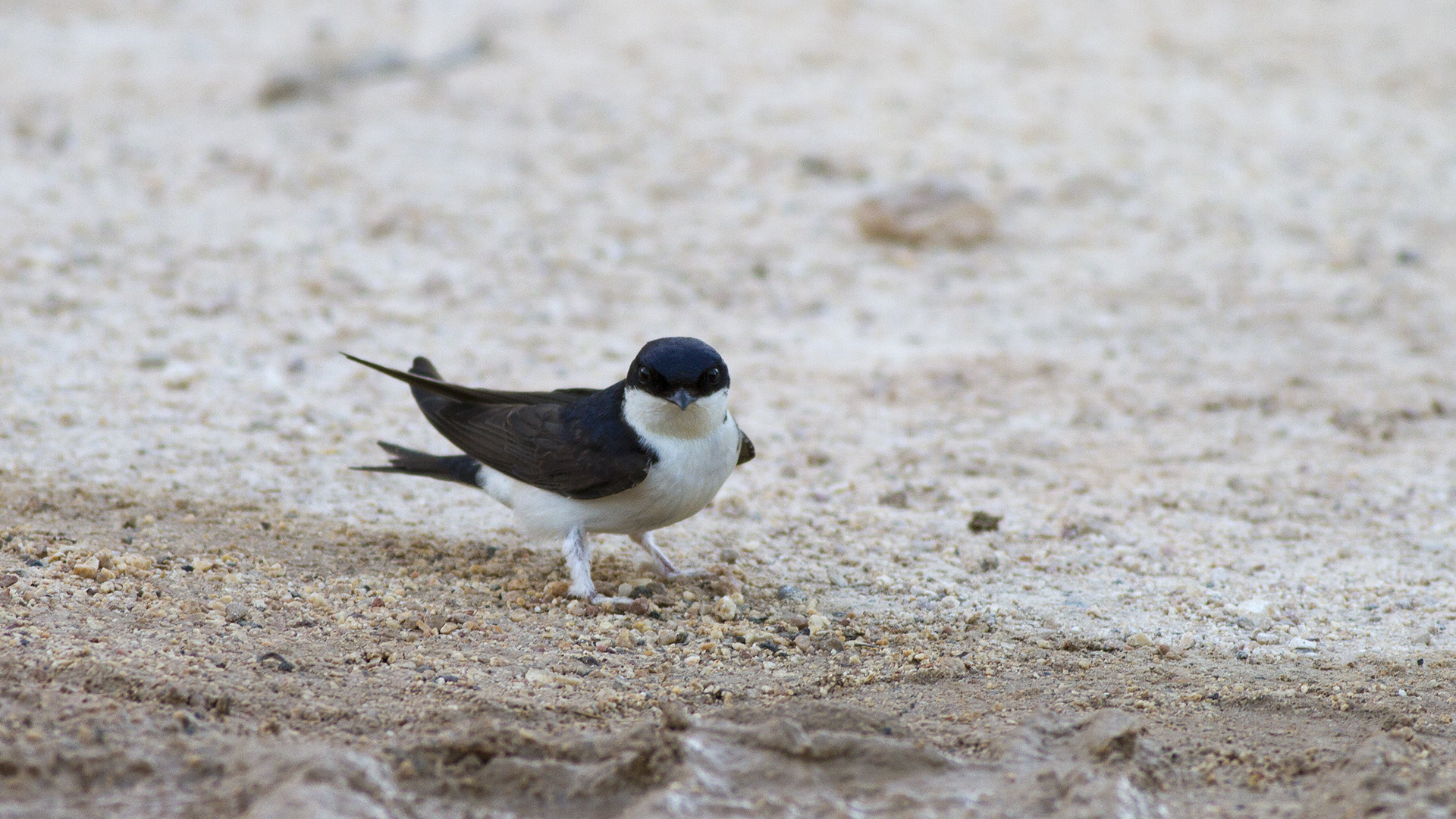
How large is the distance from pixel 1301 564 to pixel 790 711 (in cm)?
251

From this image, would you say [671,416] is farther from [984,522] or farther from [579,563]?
[984,522]

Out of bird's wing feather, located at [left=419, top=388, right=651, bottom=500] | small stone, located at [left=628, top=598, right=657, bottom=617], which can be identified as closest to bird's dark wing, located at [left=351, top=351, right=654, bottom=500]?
bird's wing feather, located at [left=419, top=388, right=651, bottom=500]

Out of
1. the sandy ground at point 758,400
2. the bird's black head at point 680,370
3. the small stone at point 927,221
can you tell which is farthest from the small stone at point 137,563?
the small stone at point 927,221

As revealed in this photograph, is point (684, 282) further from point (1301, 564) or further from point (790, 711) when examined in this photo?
point (790, 711)

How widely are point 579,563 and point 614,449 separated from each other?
1.41 feet

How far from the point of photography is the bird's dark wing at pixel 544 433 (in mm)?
4480

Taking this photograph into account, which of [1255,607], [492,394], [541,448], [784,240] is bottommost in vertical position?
[1255,607]

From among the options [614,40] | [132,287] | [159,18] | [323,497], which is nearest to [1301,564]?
[323,497]

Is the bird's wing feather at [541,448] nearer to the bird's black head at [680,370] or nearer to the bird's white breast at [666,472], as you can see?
the bird's white breast at [666,472]

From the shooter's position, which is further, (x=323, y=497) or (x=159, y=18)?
(x=159, y=18)

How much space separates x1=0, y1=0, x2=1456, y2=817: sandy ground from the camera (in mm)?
3182

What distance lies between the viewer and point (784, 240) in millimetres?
8531

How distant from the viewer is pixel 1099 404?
665 centimetres

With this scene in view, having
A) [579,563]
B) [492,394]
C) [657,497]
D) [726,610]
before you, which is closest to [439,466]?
[492,394]
